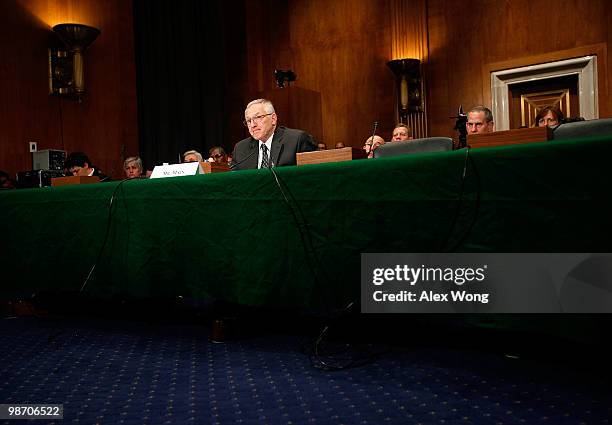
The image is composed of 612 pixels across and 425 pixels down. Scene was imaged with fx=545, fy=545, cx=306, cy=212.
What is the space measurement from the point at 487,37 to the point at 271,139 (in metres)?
3.88

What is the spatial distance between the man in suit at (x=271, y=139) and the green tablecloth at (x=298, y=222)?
80 centimetres

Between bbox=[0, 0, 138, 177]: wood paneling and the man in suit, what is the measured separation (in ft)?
10.2

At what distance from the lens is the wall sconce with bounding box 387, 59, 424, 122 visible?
6.29m

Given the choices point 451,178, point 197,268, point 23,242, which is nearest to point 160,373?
point 197,268

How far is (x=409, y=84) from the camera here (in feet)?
20.9

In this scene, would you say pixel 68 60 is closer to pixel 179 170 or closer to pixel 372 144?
pixel 179 170

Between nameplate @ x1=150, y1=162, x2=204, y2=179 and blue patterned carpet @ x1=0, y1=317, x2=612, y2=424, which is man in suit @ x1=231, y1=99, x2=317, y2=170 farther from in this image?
blue patterned carpet @ x1=0, y1=317, x2=612, y2=424

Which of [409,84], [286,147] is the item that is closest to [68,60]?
[286,147]

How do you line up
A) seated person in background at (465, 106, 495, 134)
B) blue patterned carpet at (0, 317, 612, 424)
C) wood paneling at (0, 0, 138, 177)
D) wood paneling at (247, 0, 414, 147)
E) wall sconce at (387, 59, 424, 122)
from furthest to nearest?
wood paneling at (247, 0, 414, 147), wall sconce at (387, 59, 424, 122), wood paneling at (0, 0, 138, 177), seated person in background at (465, 106, 495, 134), blue patterned carpet at (0, 317, 612, 424)

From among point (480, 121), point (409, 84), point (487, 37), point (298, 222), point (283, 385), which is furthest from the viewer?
point (409, 84)

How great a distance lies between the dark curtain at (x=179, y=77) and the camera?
6.30m

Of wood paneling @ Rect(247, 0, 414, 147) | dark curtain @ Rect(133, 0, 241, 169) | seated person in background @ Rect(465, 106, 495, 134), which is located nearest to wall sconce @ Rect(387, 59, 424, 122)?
wood paneling @ Rect(247, 0, 414, 147)

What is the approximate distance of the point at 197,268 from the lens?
2162mm

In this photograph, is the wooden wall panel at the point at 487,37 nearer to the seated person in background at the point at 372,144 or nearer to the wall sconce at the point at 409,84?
the wall sconce at the point at 409,84
